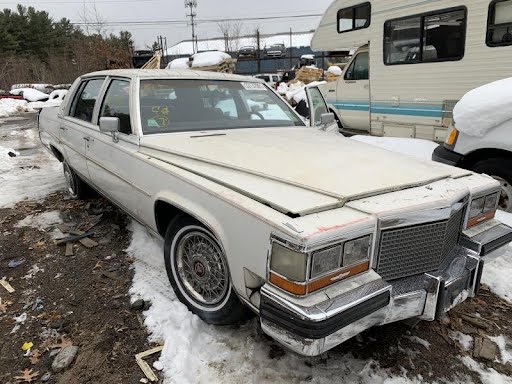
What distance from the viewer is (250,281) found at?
213 centimetres

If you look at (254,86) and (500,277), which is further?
(254,86)

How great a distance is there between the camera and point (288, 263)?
1.89 meters

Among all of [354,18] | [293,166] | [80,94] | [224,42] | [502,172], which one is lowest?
[502,172]

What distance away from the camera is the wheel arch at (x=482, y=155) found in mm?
4301

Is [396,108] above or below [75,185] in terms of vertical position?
above

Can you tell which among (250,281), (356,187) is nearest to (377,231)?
(356,187)

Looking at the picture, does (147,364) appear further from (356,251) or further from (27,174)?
(27,174)

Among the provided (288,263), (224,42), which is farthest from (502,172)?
(224,42)

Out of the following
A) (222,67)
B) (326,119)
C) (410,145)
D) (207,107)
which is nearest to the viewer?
(207,107)

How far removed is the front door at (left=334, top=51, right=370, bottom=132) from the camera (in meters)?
9.05

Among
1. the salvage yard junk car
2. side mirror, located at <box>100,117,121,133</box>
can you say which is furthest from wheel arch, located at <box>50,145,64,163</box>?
side mirror, located at <box>100,117,121,133</box>

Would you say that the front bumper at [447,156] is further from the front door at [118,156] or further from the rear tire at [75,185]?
the rear tire at [75,185]

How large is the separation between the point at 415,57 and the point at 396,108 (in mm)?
1023

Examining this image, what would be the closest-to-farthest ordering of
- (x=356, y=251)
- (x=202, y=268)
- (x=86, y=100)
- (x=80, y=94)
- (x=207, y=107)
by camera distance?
(x=356, y=251), (x=202, y=268), (x=207, y=107), (x=86, y=100), (x=80, y=94)
